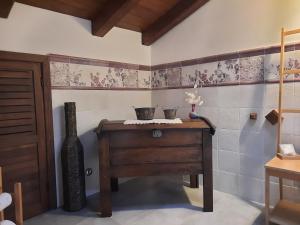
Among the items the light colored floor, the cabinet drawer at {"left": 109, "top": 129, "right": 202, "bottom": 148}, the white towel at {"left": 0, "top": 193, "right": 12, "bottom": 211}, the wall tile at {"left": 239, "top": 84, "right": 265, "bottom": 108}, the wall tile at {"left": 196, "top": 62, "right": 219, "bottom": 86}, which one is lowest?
the light colored floor

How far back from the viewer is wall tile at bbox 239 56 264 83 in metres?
2.20

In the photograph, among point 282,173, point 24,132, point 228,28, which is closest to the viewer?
point 282,173

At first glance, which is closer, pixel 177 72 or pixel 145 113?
pixel 145 113

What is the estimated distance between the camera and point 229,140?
248 cm

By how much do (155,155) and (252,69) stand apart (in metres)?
1.28

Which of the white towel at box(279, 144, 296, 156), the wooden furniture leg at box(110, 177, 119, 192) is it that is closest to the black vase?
the wooden furniture leg at box(110, 177, 119, 192)

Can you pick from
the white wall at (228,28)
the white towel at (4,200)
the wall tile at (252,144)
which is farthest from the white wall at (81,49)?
the wall tile at (252,144)

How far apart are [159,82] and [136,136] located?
123cm

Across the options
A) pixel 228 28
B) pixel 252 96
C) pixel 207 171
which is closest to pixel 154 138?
pixel 207 171

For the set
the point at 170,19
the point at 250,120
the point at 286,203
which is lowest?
the point at 286,203

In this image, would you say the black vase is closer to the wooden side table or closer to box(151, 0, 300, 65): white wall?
box(151, 0, 300, 65): white wall

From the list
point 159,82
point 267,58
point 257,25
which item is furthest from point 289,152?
point 159,82

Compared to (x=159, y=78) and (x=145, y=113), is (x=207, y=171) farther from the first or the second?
(x=159, y=78)

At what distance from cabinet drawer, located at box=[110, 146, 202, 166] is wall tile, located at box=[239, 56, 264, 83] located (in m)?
0.87
